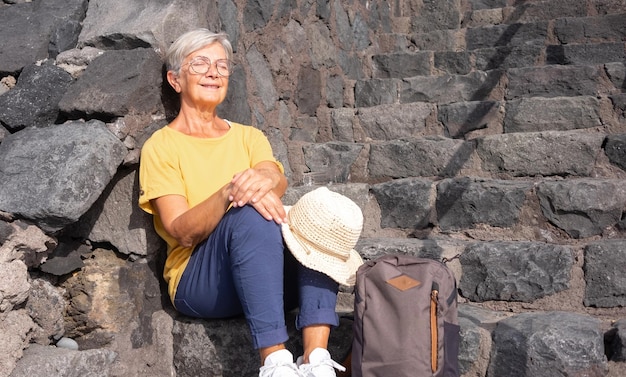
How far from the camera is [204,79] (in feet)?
7.39

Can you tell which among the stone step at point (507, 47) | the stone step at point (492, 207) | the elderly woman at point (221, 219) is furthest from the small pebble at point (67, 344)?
the stone step at point (507, 47)

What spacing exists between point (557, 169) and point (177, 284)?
170cm

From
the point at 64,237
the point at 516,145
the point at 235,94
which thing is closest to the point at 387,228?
the point at 516,145

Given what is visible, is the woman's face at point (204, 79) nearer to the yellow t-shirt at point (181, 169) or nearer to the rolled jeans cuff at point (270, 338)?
the yellow t-shirt at point (181, 169)

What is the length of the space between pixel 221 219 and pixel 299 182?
144cm

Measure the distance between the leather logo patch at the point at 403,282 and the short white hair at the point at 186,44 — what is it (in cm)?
96

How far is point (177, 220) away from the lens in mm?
2027

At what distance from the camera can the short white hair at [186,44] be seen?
225 centimetres

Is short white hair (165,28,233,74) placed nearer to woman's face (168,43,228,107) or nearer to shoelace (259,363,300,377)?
woman's face (168,43,228,107)

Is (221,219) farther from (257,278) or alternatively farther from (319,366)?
(319,366)

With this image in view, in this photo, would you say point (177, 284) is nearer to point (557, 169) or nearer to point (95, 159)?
Result: point (95, 159)

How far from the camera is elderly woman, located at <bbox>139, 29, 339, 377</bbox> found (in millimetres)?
1941

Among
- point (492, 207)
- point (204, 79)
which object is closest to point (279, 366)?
point (204, 79)

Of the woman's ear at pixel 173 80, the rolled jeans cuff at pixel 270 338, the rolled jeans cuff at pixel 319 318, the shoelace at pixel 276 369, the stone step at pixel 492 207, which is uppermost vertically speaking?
the woman's ear at pixel 173 80
